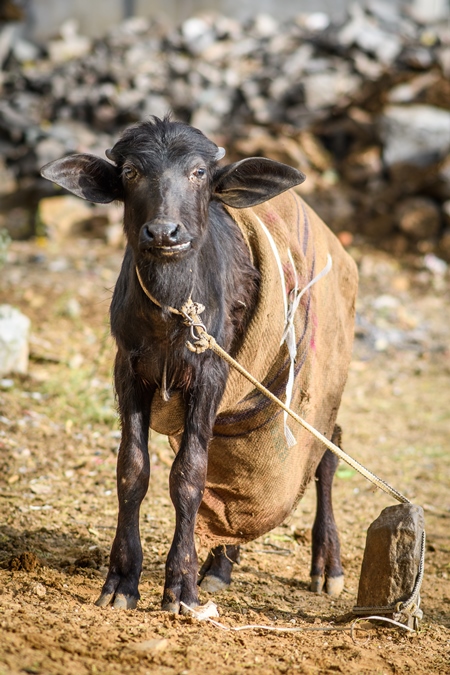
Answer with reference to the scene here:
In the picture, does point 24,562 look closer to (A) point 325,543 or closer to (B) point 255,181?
(A) point 325,543

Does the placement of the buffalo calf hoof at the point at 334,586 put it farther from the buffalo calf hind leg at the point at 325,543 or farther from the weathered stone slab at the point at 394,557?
the weathered stone slab at the point at 394,557

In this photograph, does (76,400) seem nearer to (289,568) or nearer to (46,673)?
(289,568)

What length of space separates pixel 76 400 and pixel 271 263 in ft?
10.2

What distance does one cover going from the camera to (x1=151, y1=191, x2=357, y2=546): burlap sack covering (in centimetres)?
384

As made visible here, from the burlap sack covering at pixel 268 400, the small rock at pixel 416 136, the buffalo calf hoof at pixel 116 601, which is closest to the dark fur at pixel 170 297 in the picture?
the buffalo calf hoof at pixel 116 601

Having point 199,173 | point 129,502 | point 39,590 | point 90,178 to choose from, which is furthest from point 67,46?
point 39,590

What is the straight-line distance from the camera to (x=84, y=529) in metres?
4.59

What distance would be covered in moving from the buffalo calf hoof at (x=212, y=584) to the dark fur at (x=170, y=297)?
0.73 meters

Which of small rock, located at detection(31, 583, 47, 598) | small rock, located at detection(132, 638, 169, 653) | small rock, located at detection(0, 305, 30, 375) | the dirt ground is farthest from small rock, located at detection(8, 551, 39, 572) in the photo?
small rock, located at detection(0, 305, 30, 375)

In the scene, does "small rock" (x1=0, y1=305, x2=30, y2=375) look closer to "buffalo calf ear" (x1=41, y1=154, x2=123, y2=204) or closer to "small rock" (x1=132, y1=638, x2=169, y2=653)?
"buffalo calf ear" (x1=41, y1=154, x2=123, y2=204)

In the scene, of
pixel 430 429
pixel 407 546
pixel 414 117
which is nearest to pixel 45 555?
pixel 407 546

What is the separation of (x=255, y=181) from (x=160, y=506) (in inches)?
95.1

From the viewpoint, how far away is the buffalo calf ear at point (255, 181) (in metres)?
3.62

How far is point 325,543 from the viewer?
459cm
